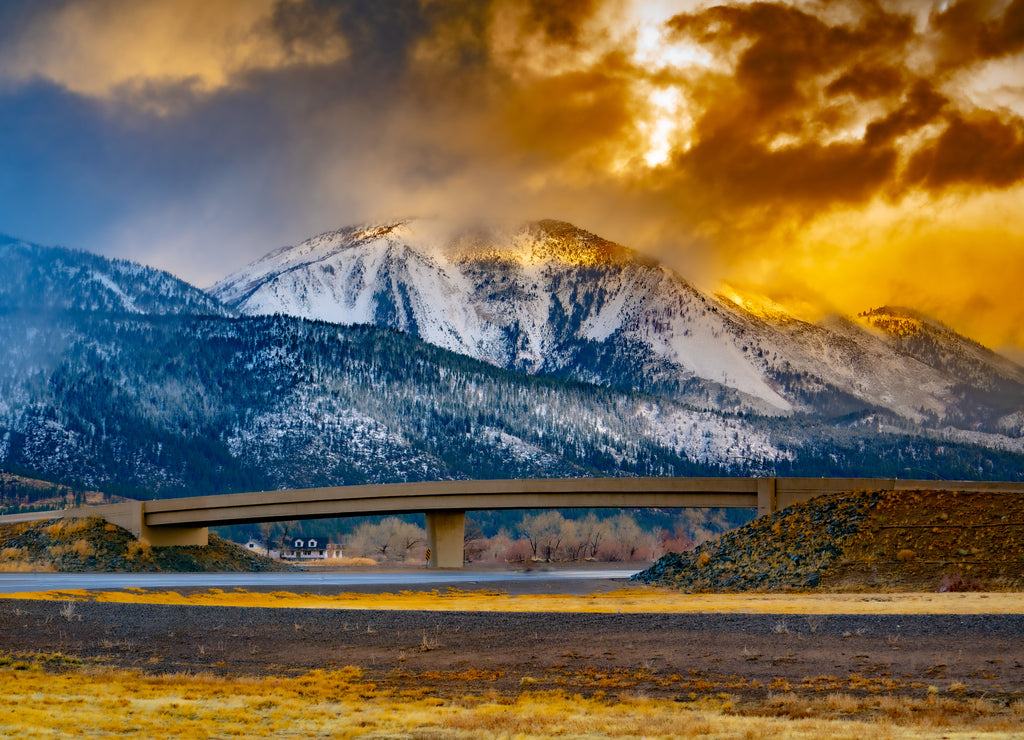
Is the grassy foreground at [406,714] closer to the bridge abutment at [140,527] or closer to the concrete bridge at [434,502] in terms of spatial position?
the concrete bridge at [434,502]

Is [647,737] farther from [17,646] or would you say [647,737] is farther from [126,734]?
[17,646]

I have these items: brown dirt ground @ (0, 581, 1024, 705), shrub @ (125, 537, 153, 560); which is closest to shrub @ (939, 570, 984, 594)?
brown dirt ground @ (0, 581, 1024, 705)

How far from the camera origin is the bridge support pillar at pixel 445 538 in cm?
10831

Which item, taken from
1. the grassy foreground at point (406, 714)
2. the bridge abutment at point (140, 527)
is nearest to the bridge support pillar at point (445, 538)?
the bridge abutment at point (140, 527)

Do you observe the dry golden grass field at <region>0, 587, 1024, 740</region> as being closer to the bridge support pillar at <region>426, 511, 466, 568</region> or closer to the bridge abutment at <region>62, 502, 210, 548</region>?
the bridge support pillar at <region>426, 511, 466, 568</region>

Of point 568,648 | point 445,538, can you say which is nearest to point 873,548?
point 568,648

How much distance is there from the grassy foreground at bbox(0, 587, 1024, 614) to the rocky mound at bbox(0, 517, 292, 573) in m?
32.6

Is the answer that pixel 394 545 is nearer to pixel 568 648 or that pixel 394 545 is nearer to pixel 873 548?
pixel 873 548

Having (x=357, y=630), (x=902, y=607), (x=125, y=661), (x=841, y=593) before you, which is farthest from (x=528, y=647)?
(x=841, y=593)

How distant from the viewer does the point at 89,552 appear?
102 m

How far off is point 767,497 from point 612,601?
1317 inches

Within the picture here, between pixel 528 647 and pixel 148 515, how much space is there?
246ft

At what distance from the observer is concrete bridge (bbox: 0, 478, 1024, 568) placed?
99625 millimetres

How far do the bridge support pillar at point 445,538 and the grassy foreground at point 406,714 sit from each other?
7407 cm
